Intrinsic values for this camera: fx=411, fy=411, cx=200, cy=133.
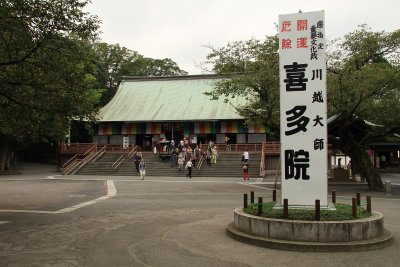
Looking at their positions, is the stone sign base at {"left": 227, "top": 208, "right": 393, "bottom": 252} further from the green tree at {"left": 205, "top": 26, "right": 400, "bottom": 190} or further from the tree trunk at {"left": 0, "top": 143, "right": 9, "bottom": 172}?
the tree trunk at {"left": 0, "top": 143, "right": 9, "bottom": 172}

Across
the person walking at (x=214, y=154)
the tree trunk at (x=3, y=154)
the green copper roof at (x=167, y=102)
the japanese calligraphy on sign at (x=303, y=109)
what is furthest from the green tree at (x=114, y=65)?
the japanese calligraphy on sign at (x=303, y=109)

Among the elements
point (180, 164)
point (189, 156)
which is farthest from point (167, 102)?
point (180, 164)

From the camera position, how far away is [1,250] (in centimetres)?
782

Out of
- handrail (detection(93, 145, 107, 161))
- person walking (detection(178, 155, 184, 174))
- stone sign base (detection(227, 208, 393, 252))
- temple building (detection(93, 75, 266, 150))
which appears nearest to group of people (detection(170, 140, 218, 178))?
person walking (detection(178, 155, 184, 174))

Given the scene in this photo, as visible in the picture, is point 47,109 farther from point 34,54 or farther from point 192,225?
point 192,225

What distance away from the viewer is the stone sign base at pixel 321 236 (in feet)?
25.1

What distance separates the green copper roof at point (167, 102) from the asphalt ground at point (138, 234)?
23118mm

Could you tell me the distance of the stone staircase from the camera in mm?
29469

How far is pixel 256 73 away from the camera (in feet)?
65.3

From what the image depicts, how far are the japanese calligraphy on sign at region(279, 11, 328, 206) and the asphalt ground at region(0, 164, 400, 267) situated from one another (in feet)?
6.57

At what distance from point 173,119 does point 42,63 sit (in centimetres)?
2838

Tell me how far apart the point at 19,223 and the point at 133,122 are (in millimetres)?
30476

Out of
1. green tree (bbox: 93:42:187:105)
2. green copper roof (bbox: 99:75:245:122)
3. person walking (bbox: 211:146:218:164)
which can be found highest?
green tree (bbox: 93:42:187:105)

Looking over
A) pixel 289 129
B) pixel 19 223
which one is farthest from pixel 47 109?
pixel 289 129
